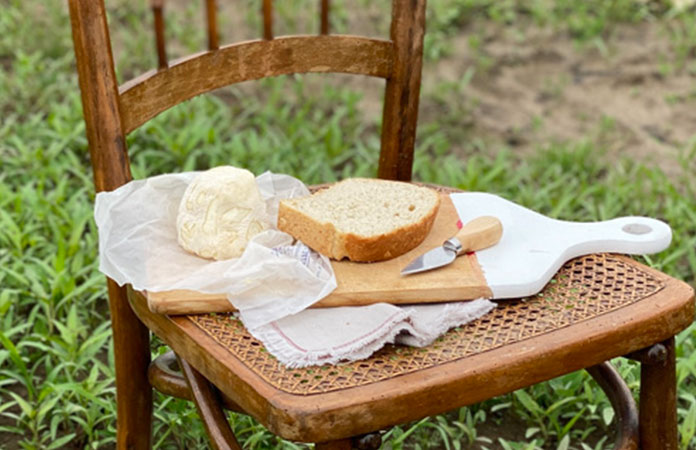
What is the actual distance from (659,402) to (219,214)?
73 centimetres

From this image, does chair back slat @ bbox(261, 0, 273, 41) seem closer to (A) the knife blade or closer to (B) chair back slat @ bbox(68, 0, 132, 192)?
(B) chair back slat @ bbox(68, 0, 132, 192)

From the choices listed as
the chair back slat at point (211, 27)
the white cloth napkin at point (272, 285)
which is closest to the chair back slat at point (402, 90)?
the chair back slat at point (211, 27)

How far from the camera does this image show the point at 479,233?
146 centimetres

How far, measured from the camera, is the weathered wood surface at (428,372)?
1.19 meters

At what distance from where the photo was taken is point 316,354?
1263 millimetres

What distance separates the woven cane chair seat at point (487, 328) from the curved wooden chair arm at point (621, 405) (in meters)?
0.26

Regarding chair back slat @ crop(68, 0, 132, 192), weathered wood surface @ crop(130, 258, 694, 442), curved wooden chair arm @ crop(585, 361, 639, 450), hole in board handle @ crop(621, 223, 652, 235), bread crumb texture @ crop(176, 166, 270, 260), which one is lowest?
curved wooden chair arm @ crop(585, 361, 639, 450)

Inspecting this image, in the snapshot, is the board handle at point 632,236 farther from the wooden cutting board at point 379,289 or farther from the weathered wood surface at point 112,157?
the weathered wood surface at point 112,157

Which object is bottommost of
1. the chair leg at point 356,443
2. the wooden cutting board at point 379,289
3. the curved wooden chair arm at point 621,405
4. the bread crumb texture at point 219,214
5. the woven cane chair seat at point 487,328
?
the curved wooden chair arm at point 621,405

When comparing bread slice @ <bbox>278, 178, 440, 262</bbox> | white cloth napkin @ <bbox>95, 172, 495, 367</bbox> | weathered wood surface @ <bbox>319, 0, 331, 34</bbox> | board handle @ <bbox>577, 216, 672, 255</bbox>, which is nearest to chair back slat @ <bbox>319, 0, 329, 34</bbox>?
weathered wood surface @ <bbox>319, 0, 331, 34</bbox>

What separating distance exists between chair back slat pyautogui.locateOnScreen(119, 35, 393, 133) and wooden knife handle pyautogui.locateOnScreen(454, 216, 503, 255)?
0.46 m

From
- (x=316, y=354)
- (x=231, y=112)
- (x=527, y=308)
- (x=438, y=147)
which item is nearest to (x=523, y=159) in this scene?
(x=438, y=147)

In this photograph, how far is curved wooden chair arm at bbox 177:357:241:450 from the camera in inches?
54.6

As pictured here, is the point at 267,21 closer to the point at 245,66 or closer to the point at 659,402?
the point at 245,66
